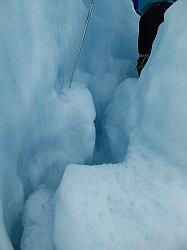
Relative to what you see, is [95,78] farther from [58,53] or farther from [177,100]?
[177,100]

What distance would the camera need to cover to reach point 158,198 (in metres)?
1.47

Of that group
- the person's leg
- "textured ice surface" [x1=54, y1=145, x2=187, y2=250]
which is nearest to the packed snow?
"textured ice surface" [x1=54, y1=145, x2=187, y2=250]

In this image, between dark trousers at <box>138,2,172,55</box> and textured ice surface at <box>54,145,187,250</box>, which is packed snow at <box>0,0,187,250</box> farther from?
dark trousers at <box>138,2,172,55</box>

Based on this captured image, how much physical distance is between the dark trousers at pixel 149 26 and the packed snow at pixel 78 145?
0.55 m

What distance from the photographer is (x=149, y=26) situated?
2.58 m

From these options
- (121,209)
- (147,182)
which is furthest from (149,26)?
(121,209)

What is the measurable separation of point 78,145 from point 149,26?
112 cm

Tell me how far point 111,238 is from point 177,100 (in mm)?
579

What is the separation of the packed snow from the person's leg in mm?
548

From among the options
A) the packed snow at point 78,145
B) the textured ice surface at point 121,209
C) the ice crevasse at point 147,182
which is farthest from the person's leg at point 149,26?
the textured ice surface at point 121,209

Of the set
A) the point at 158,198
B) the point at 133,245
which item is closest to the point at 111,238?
the point at 133,245

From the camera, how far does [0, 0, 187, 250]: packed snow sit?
1.41m

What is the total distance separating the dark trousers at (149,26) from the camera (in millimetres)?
2527

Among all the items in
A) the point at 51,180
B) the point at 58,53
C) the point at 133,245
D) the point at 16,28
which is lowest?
the point at 51,180
